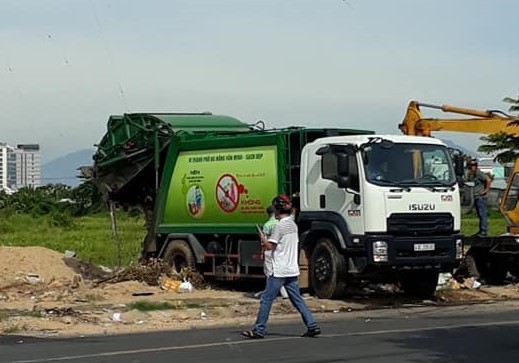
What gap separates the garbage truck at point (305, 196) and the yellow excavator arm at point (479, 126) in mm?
3036

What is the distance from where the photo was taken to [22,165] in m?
193

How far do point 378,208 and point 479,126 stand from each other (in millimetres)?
6685

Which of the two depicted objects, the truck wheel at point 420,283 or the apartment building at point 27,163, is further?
the apartment building at point 27,163

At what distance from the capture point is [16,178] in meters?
188

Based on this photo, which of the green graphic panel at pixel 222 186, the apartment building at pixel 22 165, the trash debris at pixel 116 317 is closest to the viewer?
the trash debris at pixel 116 317

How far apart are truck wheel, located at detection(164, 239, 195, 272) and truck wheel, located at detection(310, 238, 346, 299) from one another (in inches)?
137

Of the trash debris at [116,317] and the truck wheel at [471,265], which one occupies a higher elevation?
the truck wheel at [471,265]

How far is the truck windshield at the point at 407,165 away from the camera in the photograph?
61.0 feet

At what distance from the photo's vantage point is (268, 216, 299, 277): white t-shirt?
14055mm

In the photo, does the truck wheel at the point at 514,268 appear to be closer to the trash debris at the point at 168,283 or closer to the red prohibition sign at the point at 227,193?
the red prohibition sign at the point at 227,193

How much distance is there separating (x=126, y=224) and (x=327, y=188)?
2967cm

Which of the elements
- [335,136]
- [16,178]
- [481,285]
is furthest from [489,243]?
[16,178]

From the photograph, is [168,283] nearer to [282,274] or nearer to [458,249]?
[458,249]

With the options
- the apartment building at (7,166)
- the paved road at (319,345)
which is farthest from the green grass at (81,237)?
the apartment building at (7,166)
